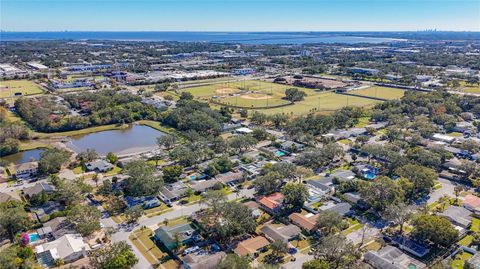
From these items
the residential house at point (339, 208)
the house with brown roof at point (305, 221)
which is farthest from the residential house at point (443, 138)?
the house with brown roof at point (305, 221)

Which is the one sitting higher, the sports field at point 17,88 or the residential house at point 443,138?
the sports field at point 17,88

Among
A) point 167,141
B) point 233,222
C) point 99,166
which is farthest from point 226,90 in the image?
point 233,222

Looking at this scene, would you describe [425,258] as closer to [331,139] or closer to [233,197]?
[233,197]

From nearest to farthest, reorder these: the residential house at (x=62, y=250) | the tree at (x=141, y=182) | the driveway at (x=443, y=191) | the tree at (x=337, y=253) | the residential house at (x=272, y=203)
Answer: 1. the tree at (x=337, y=253)
2. the residential house at (x=62, y=250)
3. the residential house at (x=272, y=203)
4. the tree at (x=141, y=182)
5. the driveway at (x=443, y=191)

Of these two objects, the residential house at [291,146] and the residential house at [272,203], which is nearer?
the residential house at [272,203]

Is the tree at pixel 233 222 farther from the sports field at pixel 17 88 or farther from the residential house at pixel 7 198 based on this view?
the sports field at pixel 17 88

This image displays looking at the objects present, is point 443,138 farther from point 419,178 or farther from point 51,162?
point 51,162

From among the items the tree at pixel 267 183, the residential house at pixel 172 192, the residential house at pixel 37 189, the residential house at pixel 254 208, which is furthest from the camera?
the residential house at pixel 172 192
